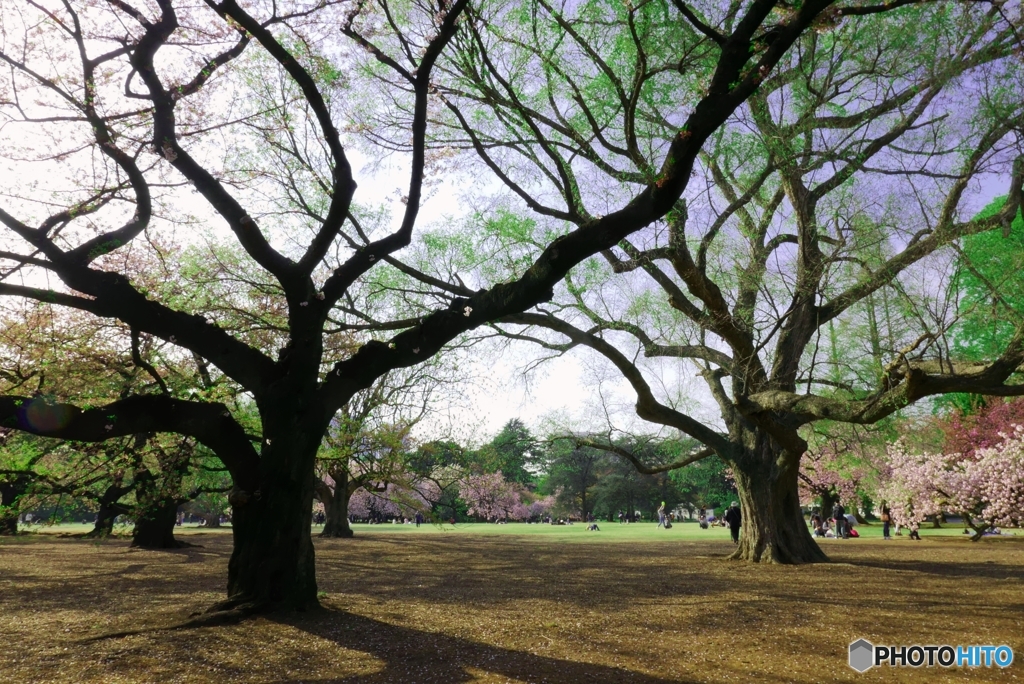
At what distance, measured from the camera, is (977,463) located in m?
21.9

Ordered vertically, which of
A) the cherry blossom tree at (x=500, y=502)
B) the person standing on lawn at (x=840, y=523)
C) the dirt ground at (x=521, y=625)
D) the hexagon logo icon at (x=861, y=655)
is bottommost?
the cherry blossom tree at (x=500, y=502)

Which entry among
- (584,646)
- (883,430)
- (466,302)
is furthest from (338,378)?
(883,430)

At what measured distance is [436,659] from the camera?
5.16 m

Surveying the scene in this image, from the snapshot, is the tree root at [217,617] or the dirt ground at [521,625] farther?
the tree root at [217,617]

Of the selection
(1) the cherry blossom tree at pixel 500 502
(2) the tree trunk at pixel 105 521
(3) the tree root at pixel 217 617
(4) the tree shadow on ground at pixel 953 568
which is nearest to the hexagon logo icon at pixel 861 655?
(3) the tree root at pixel 217 617

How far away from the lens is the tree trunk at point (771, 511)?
1412cm

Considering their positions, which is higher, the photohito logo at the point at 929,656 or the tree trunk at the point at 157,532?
the photohito logo at the point at 929,656

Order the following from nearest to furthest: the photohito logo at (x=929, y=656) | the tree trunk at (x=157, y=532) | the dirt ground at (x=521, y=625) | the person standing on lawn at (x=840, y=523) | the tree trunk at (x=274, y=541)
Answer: the dirt ground at (x=521, y=625) < the photohito logo at (x=929, y=656) < the tree trunk at (x=274, y=541) < the tree trunk at (x=157, y=532) < the person standing on lawn at (x=840, y=523)

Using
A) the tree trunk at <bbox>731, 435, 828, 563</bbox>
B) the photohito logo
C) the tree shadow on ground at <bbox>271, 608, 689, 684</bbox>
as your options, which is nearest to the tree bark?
the tree shadow on ground at <bbox>271, 608, 689, 684</bbox>

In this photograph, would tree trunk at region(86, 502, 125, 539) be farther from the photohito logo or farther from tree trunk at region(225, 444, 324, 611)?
the photohito logo

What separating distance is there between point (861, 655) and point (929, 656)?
1.75 ft

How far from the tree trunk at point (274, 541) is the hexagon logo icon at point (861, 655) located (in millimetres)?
5283

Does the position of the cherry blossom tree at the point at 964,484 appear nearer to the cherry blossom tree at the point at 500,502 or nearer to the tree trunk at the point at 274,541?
the tree trunk at the point at 274,541

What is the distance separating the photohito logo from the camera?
511cm
